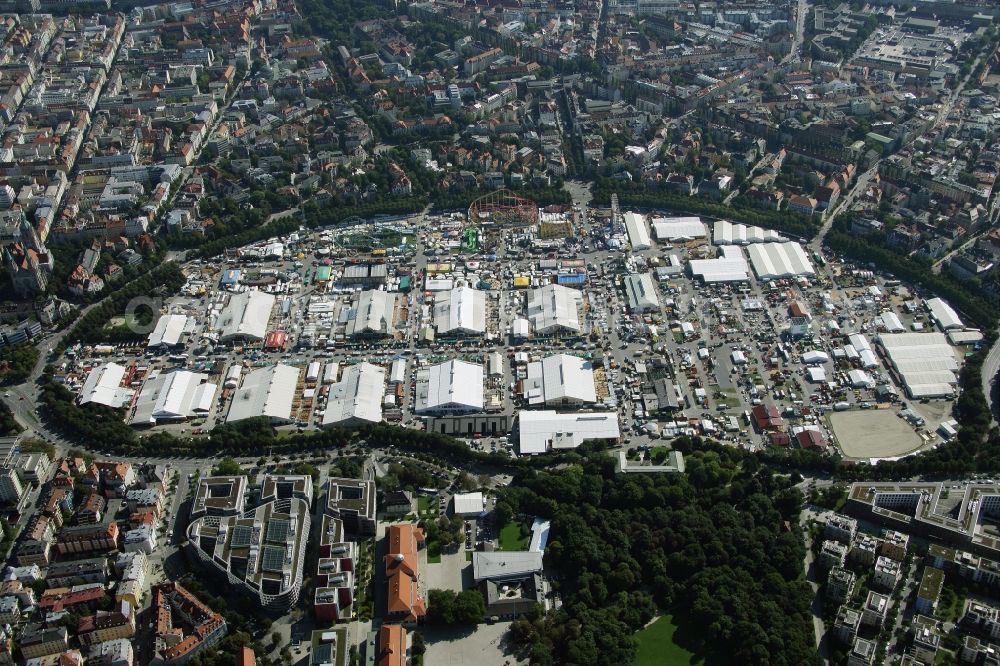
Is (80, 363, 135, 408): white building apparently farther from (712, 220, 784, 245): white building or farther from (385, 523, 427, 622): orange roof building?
(712, 220, 784, 245): white building

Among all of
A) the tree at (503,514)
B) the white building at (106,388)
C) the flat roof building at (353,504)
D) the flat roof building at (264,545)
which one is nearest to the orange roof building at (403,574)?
the flat roof building at (353,504)

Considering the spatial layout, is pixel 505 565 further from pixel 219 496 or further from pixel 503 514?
pixel 219 496

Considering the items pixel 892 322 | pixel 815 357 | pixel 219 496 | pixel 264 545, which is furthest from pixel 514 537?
pixel 892 322

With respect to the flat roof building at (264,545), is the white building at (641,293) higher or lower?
higher

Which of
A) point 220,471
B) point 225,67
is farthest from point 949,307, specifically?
point 225,67

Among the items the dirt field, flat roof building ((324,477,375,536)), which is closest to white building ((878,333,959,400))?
the dirt field

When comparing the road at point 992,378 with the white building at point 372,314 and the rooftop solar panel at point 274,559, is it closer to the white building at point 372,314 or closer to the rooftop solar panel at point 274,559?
the white building at point 372,314
